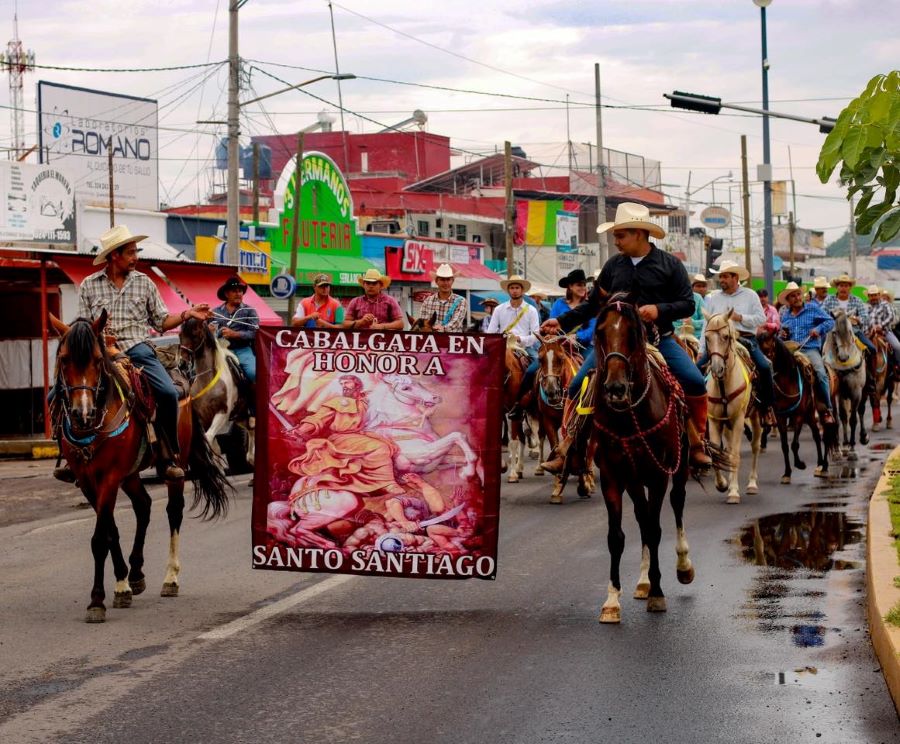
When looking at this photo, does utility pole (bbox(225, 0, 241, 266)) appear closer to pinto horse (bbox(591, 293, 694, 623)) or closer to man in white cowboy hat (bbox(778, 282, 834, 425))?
man in white cowboy hat (bbox(778, 282, 834, 425))

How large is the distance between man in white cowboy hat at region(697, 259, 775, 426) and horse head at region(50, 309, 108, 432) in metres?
7.82

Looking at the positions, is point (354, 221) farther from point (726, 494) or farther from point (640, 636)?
point (640, 636)

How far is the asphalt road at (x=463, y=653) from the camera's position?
249 inches

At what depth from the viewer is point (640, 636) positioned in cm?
812

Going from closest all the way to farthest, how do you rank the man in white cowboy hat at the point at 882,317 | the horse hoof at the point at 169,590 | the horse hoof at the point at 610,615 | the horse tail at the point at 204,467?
1. the horse hoof at the point at 610,615
2. the horse hoof at the point at 169,590
3. the horse tail at the point at 204,467
4. the man in white cowboy hat at the point at 882,317

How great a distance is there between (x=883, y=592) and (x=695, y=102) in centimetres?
1884

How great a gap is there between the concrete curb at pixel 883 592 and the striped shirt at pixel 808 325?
6.78 metres

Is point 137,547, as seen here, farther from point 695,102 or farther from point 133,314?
point 695,102

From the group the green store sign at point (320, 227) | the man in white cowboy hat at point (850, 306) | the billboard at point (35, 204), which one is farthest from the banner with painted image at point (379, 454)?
the green store sign at point (320, 227)

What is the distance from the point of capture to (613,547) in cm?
884

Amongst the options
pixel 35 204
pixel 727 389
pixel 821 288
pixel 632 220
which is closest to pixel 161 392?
pixel 632 220

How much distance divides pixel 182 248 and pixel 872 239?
Result: 115ft

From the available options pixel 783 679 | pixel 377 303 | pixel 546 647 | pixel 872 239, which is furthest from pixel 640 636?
pixel 377 303

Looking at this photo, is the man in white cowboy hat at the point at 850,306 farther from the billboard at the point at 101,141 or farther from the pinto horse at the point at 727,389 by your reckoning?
the billboard at the point at 101,141
